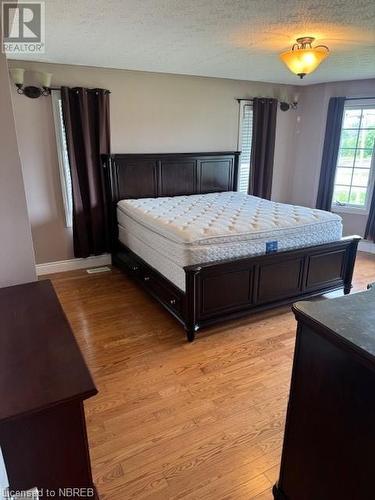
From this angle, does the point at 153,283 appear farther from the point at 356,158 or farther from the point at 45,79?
the point at 356,158

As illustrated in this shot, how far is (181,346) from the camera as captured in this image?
8.70 feet

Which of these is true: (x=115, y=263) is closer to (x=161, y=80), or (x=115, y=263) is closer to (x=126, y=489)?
(x=161, y=80)

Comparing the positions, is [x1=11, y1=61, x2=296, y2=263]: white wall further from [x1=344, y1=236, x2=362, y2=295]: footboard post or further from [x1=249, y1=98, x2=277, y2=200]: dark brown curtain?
[x1=344, y1=236, x2=362, y2=295]: footboard post

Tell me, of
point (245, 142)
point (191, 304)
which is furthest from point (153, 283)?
point (245, 142)

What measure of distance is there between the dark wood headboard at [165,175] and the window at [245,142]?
227mm

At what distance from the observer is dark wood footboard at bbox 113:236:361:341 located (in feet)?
8.75

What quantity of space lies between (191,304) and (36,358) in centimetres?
155

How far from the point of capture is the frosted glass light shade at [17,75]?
3.22m

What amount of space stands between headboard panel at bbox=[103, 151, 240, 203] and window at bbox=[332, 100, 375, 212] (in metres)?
1.59

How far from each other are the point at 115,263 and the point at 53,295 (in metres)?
2.67

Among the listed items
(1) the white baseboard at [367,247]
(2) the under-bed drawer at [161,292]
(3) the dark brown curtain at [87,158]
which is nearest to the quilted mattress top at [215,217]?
(3) the dark brown curtain at [87,158]

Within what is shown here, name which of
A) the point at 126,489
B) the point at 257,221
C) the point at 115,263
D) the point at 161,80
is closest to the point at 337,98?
the point at 161,80

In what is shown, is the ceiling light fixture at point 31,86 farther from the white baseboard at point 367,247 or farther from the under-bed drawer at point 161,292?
the white baseboard at point 367,247

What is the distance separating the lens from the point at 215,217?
10.7 ft
